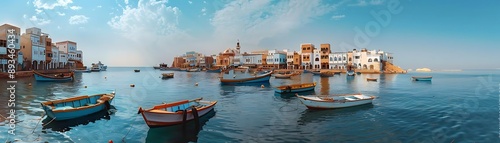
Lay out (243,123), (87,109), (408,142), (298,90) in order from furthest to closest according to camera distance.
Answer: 1. (298,90)
2. (87,109)
3. (243,123)
4. (408,142)

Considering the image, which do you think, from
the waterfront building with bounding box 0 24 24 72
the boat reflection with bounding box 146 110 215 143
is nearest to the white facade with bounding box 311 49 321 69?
the waterfront building with bounding box 0 24 24 72

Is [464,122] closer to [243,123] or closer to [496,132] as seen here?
[496,132]

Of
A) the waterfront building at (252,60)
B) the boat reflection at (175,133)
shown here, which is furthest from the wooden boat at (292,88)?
the waterfront building at (252,60)

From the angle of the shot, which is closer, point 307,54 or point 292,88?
point 292,88

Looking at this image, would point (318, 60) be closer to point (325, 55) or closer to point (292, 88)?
point (325, 55)

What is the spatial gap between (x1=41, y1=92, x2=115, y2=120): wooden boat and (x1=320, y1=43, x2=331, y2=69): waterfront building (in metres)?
88.3

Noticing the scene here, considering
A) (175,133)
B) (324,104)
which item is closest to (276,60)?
(324,104)

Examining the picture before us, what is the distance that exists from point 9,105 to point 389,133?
27212 millimetres

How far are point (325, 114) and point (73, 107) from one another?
54.8 feet

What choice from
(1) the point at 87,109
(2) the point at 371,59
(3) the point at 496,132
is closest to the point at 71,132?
(1) the point at 87,109

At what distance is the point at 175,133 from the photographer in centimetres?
1316

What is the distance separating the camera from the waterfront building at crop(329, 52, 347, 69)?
95.6 meters

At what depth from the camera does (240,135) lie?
42.1 feet

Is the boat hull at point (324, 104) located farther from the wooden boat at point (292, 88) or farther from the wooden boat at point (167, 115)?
the wooden boat at point (292, 88)
